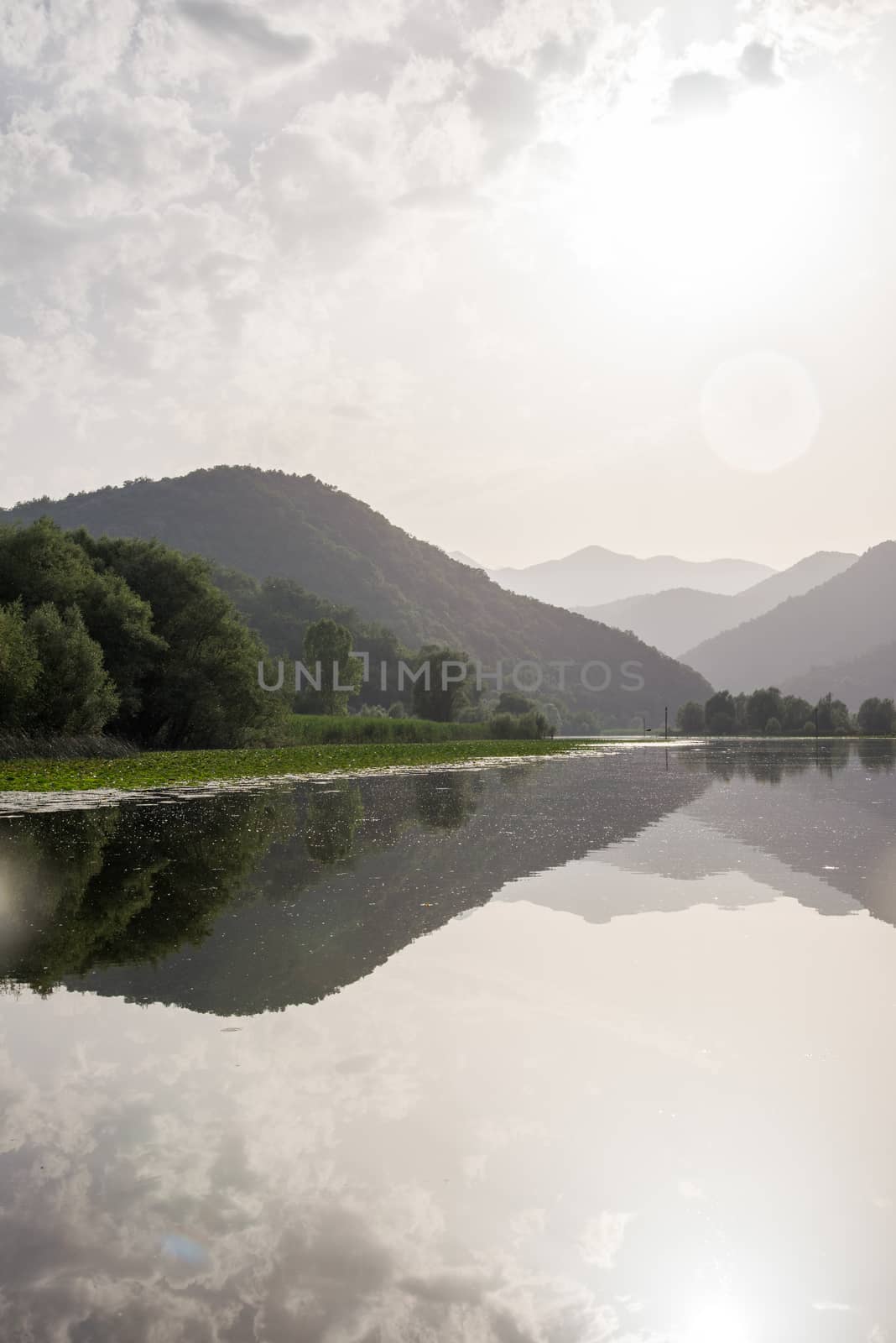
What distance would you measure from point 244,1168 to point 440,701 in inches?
3908

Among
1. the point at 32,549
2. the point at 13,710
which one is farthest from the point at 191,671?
the point at 13,710

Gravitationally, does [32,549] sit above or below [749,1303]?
above

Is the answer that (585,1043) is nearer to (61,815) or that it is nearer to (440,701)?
(61,815)

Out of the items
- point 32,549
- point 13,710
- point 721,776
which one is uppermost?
point 32,549

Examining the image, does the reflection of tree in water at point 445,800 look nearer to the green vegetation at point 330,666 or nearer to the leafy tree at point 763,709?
the green vegetation at point 330,666

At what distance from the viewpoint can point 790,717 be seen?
452ft

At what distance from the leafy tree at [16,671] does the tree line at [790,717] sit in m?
112

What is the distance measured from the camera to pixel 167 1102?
17.5ft

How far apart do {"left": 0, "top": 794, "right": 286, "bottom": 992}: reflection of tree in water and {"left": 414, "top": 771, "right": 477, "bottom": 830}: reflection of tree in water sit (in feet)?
10.3

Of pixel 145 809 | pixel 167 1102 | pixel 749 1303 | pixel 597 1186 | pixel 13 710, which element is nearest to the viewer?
pixel 749 1303

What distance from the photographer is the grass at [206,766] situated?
94.9ft

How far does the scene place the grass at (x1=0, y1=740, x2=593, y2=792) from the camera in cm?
2894

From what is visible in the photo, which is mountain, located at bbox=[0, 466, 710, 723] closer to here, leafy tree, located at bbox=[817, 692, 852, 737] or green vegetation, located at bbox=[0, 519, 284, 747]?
leafy tree, located at bbox=[817, 692, 852, 737]

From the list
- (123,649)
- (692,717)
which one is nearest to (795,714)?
(692,717)
